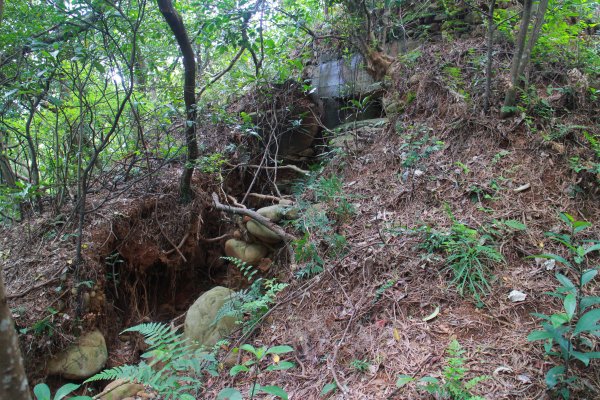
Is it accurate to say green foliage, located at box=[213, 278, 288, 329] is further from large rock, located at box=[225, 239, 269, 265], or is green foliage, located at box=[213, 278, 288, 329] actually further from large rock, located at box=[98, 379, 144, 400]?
large rock, located at box=[225, 239, 269, 265]

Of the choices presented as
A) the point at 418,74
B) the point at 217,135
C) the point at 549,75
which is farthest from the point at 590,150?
the point at 217,135

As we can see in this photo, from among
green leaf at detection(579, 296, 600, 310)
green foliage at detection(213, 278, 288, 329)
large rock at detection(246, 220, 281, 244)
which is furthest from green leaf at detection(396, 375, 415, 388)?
large rock at detection(246, 220, 281, 244)

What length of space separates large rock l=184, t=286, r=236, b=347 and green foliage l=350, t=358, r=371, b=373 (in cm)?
169

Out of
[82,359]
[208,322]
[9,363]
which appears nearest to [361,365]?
[9,363]

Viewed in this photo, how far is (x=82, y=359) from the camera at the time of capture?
397 centimetres

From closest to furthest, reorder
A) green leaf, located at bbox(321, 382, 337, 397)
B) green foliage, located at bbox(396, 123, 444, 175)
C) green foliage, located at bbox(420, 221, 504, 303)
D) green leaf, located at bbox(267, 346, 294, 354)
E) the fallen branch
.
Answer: green leaf, located at bbox(267, 346, 294, 354)
green leaf, located at bbox(321, 382, 337, 397)
green foliage, located at bbox(420, 221, 504, 303)
green foliage, located at bbox(396, 123, 444, 175)
the fallen branch

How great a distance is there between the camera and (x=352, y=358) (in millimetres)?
2615

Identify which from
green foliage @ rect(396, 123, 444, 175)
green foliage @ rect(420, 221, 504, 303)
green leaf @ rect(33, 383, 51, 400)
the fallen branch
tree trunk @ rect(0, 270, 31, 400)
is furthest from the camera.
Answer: the fallen branch

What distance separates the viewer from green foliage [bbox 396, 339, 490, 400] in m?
2.00

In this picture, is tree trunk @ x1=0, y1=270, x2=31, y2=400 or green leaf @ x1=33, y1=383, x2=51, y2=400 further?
green leaf @ x1=33, y1=383, x2=51, y2=400

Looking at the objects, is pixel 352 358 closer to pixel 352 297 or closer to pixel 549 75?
pixel 352 297

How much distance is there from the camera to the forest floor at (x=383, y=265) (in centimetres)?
246

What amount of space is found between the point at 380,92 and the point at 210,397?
5.22 m

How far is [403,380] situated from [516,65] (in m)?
3.55
